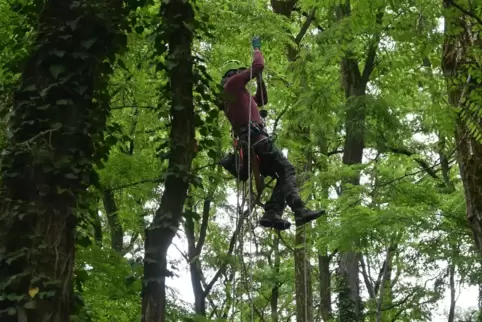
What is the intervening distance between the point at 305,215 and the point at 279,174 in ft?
1.99

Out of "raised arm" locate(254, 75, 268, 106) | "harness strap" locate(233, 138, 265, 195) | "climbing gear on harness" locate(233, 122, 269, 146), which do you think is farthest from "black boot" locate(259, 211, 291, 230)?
"raised arm" locate(254, 75, 268, 106)

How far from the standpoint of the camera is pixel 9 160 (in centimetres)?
373

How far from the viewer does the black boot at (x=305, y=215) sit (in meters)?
5.91

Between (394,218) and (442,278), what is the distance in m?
5.59

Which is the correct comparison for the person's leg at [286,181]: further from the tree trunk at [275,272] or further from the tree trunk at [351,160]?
the tree trunk at [275,272]

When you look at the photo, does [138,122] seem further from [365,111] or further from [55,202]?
[55,202]

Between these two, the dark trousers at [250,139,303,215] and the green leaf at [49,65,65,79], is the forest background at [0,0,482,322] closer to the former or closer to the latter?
the green leaf at [49,65,65,79]

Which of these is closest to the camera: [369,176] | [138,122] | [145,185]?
[145,185]

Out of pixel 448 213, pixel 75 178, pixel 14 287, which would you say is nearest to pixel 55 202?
pixel 75 178

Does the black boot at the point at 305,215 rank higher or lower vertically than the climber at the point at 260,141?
lower

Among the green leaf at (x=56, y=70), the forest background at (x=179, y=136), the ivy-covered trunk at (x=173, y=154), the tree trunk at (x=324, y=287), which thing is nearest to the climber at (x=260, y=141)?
the forest background at (x=179, y=136)

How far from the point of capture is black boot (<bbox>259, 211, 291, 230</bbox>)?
6254 mm

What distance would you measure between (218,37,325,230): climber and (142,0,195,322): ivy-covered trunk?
92 cm

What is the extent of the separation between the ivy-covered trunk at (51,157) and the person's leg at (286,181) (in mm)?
2276
